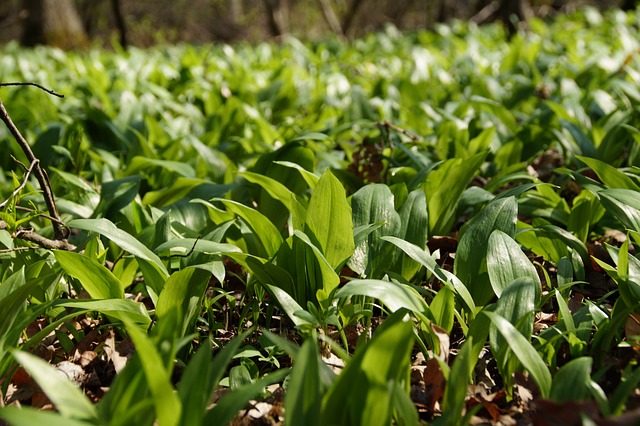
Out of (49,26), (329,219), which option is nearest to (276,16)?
(49,26)

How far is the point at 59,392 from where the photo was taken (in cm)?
120

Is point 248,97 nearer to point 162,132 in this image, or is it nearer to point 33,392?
point 162,132

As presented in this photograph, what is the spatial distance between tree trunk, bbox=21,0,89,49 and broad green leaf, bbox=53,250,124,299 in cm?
1013

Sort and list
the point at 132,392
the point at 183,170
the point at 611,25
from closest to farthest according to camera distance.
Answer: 1. the point at 132,392
2. the point at 183,170
3. the point at 611,25

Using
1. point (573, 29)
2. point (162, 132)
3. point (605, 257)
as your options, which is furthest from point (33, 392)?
point (573, 29)

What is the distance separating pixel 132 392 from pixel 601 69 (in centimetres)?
445

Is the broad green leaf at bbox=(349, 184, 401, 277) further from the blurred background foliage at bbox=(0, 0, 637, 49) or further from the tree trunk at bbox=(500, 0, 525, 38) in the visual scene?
the blurred background foliage at bbox=(0, 0, 637, 49)

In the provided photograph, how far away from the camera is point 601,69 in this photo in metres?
4.85

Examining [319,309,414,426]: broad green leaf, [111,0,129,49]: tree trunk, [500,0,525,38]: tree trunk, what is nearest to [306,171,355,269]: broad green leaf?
[319,309,414,426]: broad green leaf

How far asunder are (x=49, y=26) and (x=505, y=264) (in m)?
10.9

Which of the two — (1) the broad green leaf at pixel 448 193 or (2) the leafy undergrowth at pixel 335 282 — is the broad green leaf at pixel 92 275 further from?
(1) the broad green leaf at pixel 448 193

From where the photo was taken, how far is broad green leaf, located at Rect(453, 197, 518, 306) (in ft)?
6.19

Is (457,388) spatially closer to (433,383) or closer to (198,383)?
(433,383)

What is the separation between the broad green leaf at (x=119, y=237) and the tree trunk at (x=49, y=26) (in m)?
10.1
